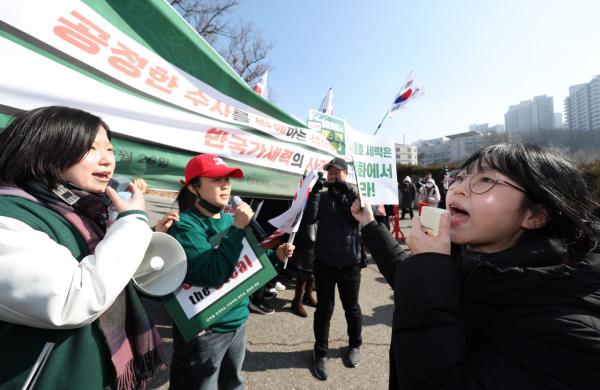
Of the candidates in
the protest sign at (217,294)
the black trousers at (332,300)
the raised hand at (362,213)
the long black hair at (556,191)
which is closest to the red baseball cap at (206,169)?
the protest sign at (217,294)

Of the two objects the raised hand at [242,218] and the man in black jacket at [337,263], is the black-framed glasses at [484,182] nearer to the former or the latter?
the raised hand at [242,218]

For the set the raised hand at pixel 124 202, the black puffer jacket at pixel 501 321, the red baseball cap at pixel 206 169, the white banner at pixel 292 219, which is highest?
the red baseball cap at pixel 206 169

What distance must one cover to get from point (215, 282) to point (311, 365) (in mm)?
1915

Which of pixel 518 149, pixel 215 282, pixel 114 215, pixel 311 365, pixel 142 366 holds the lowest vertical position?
pixel 311 365

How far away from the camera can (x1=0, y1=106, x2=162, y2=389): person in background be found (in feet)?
2.87

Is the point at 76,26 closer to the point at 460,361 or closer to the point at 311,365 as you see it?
the point at 460,361

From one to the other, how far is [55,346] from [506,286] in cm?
146

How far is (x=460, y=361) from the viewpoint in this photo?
0.83 meters

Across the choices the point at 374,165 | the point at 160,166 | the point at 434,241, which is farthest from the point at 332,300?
the point at 434,241

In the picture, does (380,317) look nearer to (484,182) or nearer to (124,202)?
(484,182)

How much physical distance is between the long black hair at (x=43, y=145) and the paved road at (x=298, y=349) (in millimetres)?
2290

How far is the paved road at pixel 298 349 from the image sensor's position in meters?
2.72

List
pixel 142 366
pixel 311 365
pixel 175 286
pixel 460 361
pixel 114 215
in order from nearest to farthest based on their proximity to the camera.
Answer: pixel 460 361 → pixel 142 366 → pixel 114 215 → pixel 175 286 → pixel 311 365

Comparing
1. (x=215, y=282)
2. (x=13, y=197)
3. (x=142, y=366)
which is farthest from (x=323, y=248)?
(x=13, y=197)
